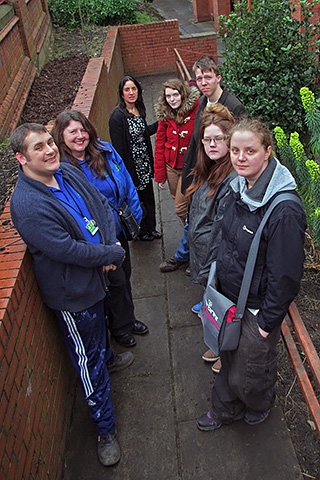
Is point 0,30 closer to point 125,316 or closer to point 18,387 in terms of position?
point 125,316

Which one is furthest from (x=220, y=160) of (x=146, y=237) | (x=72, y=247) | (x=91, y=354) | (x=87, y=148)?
(x=146, y=237)

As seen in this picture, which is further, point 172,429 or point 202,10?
point 202,10

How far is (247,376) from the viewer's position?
2.42 m

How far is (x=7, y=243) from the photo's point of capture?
2.49 metres

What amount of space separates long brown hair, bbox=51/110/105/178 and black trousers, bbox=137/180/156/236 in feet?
5.30

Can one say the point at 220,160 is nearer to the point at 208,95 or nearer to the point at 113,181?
the point at 113,181

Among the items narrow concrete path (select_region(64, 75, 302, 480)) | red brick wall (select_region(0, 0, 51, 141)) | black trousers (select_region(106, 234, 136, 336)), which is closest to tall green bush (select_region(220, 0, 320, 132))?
red brick wall (select_region(0, 0, 51, 141))

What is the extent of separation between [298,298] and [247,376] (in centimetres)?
Result: 144

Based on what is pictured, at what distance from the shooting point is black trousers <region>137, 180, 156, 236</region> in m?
4.64

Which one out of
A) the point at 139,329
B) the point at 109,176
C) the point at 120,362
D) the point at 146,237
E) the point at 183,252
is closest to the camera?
the point at 109,176

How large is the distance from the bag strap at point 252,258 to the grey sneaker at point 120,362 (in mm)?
1304

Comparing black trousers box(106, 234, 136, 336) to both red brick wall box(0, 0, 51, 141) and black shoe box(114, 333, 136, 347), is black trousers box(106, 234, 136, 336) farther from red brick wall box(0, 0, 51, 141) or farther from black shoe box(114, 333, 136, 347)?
red brick wall box(0, 0, 51, 141)

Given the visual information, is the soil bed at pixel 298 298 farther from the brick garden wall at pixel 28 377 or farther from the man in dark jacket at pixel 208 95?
the man in dark jacket at pixel 208 95

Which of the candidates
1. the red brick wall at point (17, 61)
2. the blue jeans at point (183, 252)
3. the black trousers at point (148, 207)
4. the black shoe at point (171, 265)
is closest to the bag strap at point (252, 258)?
the blue jeans at point (183, 252)
